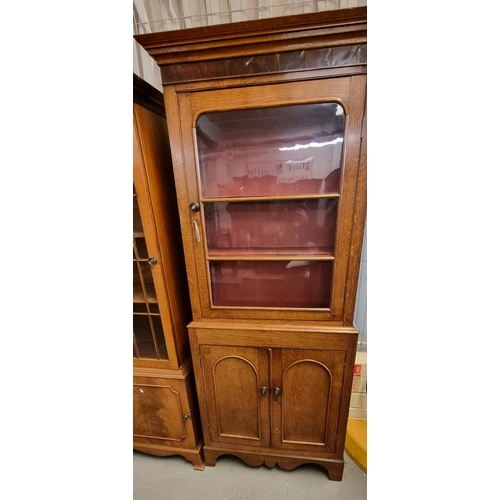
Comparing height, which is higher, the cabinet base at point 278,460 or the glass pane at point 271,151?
the glass pane at point 271,151

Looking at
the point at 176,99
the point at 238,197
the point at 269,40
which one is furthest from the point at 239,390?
the point at 269,40

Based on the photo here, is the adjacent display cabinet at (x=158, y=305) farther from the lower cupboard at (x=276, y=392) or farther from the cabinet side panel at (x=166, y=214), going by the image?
the lower cupboard at (x=276, y=392)

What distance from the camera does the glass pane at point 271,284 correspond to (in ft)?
3.22

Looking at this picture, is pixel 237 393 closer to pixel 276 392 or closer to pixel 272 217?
pixel 276 392

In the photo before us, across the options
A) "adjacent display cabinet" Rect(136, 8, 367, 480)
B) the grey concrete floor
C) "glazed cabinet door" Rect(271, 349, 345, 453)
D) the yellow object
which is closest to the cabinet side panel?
"adjacent display cabinet" Rect(136, 8, 367, 480)

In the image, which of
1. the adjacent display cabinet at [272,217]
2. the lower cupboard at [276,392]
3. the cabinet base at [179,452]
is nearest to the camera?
the adjacent display cabinet at [272,217]

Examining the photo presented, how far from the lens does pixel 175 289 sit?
1070 mm

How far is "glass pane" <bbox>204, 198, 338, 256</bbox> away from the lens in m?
0.93

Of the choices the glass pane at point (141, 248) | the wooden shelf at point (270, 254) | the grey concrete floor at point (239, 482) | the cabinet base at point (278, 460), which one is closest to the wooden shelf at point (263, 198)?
the wooden shelf at point (270, 254)

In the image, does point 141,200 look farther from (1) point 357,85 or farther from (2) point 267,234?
(1) point 357,85

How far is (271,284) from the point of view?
1.02m

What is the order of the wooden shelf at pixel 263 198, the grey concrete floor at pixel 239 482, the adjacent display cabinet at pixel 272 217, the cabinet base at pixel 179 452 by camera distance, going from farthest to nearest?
1. the cabinet base at pixel 179 452
2. the grey concrete floor at pixel 239 482
3. the wooden shelf at pixel 263 198
4. the adjacent display cabinet at pixel 272 217

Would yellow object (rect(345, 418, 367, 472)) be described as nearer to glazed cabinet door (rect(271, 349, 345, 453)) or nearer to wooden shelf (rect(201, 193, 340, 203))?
glazed cabinet door (rect(271, 349, 345, 453))

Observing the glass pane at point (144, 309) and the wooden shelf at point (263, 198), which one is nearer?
the wooden shelf at point (263, 198)
